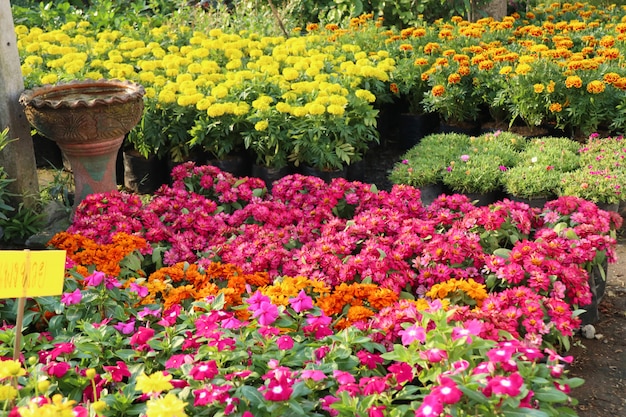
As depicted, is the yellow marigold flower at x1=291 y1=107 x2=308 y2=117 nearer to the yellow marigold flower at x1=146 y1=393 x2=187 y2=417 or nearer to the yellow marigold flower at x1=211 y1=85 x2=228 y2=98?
the yellow marigold flower at x1=211 y1=85 x2=228 y2=98

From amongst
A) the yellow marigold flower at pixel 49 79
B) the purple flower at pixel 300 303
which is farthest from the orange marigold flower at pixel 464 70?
the purple flower at pixel 300 303

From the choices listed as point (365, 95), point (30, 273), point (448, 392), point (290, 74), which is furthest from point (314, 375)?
point (290, 74)

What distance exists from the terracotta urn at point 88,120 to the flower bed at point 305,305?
1.71 feet

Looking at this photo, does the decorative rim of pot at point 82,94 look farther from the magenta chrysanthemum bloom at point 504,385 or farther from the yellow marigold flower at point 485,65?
the magenta chrysanthemum bloom at point 504,385

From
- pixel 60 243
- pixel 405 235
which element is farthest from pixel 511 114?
pixel 60 243

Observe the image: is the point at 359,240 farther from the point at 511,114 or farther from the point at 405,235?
the point at 511,114

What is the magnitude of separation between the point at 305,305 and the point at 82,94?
2.73m

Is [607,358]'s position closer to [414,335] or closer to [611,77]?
[414,335]

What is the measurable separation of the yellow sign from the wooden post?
220 centimetres

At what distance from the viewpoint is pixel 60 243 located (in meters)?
3.44

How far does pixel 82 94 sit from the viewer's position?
4.79 m

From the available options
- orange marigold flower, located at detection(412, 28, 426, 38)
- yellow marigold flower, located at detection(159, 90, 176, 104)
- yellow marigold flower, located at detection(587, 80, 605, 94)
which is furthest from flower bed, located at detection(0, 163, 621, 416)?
orange marigold flower, located at detection(412, 28, 426, 38)

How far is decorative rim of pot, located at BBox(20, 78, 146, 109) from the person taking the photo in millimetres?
4230

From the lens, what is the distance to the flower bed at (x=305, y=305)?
2205 millimetres
